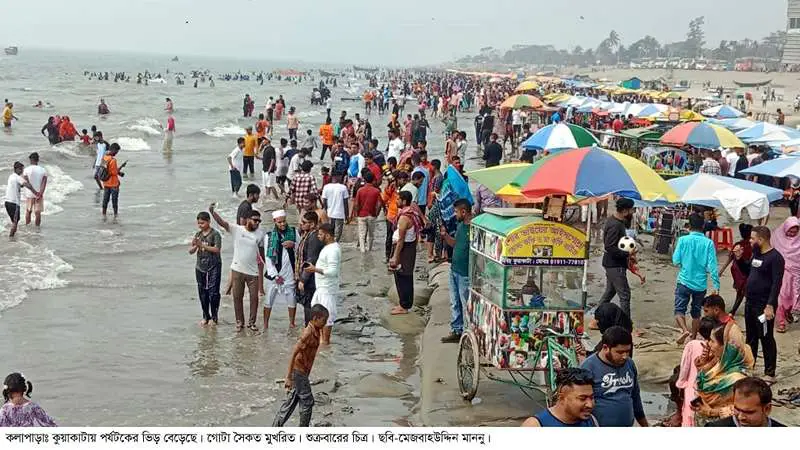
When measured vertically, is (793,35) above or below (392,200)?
above

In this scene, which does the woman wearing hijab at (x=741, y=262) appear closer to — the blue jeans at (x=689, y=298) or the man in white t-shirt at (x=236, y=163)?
the blue jeans at (x=689, y=298)

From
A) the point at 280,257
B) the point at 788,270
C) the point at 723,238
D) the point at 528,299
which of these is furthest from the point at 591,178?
the point at 723,238

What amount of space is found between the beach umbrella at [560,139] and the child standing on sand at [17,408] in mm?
10031

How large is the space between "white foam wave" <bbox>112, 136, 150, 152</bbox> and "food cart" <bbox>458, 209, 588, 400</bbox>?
26.0 meters

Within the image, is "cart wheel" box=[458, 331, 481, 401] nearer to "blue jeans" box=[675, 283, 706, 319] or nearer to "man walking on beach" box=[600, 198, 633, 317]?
"man walking on beach" box=[600, 198, 633, 317]

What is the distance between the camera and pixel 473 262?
7535 millimetres

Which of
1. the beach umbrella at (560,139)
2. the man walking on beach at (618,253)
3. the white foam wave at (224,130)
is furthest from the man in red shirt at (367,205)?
the white foam wave at (224,130)

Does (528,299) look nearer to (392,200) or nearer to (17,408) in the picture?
(17,408)

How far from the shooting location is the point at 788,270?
8.77 metres

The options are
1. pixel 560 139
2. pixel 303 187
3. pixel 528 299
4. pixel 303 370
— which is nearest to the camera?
pixel 303 370

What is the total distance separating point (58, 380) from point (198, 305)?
2847 millimetres

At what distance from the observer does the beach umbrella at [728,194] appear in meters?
9.96

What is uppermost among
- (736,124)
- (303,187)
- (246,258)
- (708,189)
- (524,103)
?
(524,103)

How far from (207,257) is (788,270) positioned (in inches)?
251
